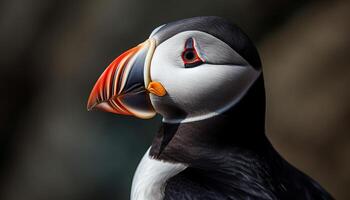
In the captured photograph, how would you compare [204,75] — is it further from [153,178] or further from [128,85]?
[153,178]

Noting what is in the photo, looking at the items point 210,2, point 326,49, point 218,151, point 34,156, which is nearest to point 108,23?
point 210,2

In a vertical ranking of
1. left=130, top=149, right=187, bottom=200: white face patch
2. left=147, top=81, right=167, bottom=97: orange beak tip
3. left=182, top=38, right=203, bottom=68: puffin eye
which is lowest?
left=130, top=149, right=187, bottom=200: white face patch

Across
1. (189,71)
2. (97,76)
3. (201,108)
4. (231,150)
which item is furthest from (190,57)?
(97,76)

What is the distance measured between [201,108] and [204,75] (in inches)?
4.6

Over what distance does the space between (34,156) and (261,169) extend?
3649mm

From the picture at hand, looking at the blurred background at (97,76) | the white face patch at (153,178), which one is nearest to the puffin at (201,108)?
the white face patch at (153,178)

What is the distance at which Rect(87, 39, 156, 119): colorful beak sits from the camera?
92.1 inches

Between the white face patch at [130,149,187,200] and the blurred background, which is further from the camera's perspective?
the blurred background

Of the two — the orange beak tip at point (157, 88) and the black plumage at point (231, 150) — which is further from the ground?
the orange beak tip at point (157, 88)

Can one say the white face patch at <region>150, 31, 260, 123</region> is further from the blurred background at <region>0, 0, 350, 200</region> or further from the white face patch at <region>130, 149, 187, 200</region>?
the blurred background at <region>0, 0, 350, 200</region>

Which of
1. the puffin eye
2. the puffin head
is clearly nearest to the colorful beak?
the puffin head

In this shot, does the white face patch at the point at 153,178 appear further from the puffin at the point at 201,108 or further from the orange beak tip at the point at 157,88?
the orange beak tip at the point at 157,88

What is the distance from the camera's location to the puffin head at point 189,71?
229 centimetres

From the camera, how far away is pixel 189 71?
2299 mm
